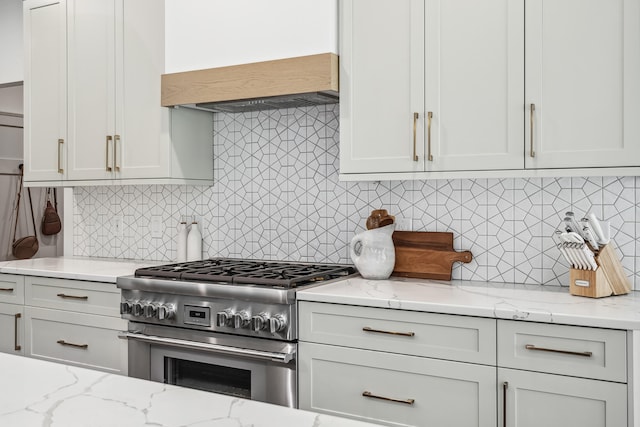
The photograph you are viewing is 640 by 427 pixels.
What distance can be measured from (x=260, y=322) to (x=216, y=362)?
363mm

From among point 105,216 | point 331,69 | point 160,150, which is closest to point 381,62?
point 331,69

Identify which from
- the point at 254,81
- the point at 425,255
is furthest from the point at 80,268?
the point at 425,255

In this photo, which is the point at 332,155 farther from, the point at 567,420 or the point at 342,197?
the point at 567,420

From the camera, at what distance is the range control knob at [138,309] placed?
2926 mm

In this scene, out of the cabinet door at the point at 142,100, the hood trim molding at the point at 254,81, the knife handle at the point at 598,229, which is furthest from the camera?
the cabinet door at the point at 142,100

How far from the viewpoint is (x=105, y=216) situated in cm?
409

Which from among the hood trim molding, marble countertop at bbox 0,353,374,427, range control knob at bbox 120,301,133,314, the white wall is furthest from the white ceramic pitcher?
the white wall

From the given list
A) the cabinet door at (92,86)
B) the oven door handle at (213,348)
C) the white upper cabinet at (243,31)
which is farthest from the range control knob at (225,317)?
the cabinet door at (92,86)

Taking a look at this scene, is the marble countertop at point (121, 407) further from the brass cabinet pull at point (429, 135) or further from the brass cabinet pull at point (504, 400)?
the brass cabinet pull at point (429, 135)

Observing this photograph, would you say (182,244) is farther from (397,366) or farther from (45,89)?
(397,366)

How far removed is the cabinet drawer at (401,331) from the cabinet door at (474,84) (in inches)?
26.4

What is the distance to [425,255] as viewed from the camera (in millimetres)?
2928

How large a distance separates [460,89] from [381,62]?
1.26ft

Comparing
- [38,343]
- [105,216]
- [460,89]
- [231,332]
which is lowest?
[38,343]
